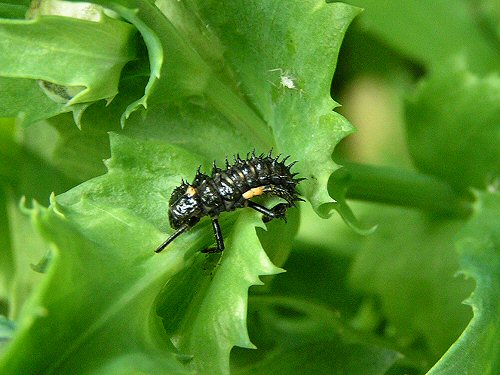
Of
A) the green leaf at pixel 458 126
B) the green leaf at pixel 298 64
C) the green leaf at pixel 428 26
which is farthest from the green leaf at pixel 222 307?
the green leaf at pixel 428 26

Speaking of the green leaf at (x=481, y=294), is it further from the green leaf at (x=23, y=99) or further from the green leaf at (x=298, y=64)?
the green leaf at (x=23, y=99)

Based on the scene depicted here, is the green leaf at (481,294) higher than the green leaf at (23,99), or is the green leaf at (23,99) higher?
the green leaf at (23,99)

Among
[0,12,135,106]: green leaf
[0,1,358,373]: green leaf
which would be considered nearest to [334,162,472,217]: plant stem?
[0,1,358,373]: green leaf

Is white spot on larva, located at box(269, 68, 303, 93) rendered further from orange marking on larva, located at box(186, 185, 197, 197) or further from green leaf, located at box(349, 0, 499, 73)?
green leaf, located at box(349, 0, 499, 73)

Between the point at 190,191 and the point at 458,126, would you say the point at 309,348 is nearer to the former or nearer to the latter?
the point at 190,191

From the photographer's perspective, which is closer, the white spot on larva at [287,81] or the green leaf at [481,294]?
the green leaf at [481,294]

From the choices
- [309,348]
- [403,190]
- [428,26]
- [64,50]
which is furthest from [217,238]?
[428,26]
